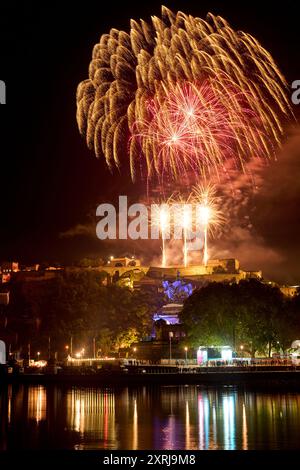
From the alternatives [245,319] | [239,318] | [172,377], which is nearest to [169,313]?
[239,318]

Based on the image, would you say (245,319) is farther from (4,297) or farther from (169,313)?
(4,297)

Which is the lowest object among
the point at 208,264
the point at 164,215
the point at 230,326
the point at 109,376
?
the point at 109,376

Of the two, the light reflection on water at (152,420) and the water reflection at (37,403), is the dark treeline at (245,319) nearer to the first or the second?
the light reflection on water at (152,420)

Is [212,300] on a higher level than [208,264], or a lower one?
lower

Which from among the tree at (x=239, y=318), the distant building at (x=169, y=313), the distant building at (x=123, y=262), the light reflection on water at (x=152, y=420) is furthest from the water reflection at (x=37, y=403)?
the distant building at (x=123, y=262)

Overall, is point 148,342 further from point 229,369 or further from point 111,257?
point 111,257

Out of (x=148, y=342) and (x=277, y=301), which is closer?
(x=277, y=301)

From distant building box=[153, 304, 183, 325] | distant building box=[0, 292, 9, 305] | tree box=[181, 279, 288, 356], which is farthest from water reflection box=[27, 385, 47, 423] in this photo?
distant building box=[0, 292, 9, 305]

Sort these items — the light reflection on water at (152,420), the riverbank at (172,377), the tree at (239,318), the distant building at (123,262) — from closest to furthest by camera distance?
the light reflection on water at (152,420), the riverbank at (172,377), the tree at (239,318), the distant building at (123,262)
